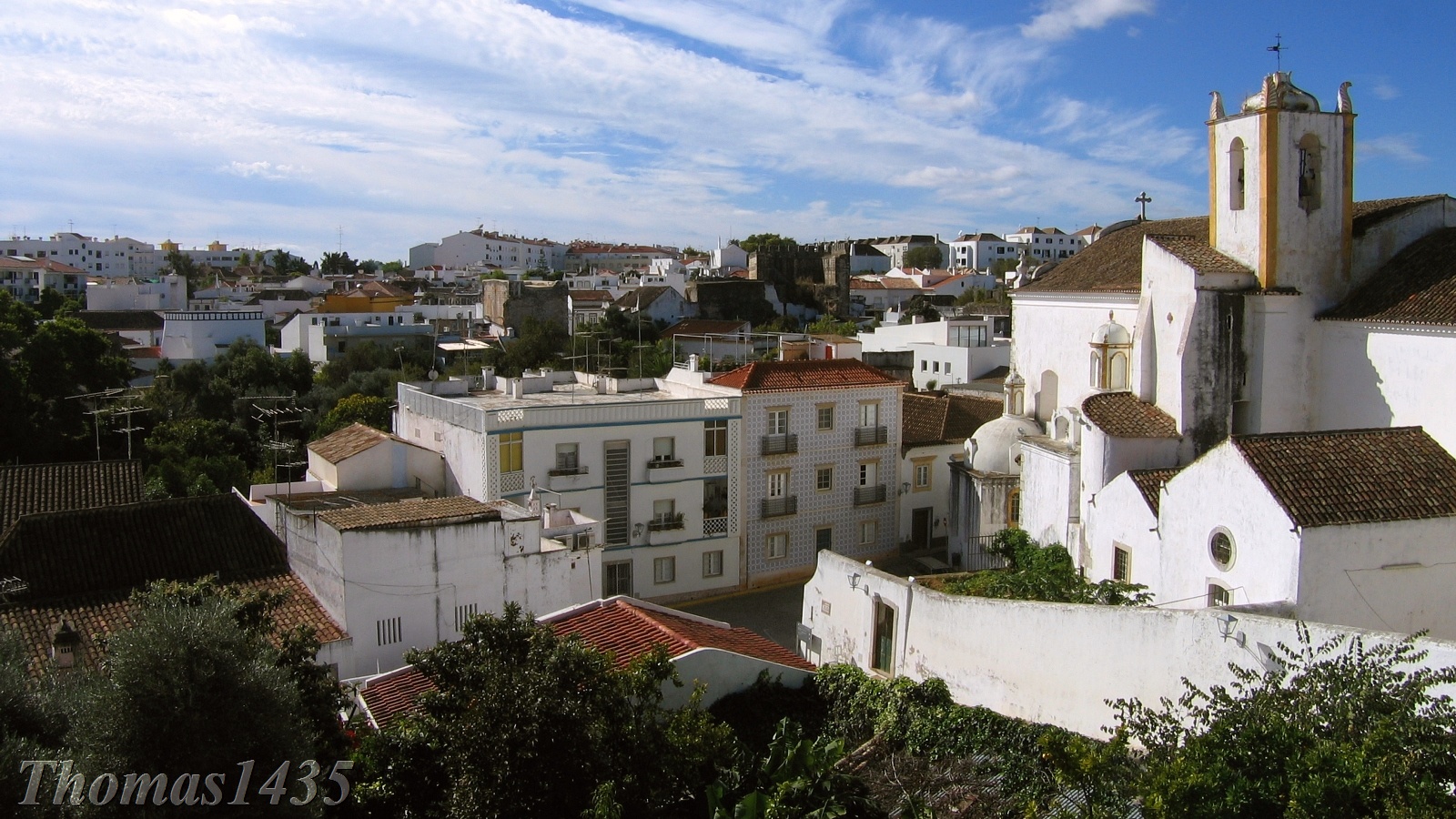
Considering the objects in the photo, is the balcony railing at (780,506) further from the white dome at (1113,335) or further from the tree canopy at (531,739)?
the tree canopy at (531,739)

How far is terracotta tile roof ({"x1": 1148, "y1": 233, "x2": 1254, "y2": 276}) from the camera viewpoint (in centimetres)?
2052

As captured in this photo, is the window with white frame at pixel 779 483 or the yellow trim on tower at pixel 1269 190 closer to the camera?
the yellow trim on tower at pixel 1269 190

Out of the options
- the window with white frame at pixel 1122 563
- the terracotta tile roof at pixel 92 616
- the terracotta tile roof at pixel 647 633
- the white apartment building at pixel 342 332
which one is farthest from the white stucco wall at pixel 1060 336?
the white apartment building at pixel 342 332

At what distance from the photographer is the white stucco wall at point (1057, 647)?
1283 centimetres

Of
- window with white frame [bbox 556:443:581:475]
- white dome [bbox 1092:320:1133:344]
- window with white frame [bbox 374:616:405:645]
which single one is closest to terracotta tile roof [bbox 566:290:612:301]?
window with white frame [bbox 556:443:581:475]

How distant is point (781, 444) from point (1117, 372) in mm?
8770

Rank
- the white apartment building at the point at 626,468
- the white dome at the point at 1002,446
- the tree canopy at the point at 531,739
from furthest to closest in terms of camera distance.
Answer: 1. the white dome at the point at 1002,446
2. the white apartment building at the point at 626,468
3. the tree canopy at the point at 531,739

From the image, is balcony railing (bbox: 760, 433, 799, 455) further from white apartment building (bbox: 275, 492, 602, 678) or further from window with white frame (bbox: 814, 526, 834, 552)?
white apartment building (bbox: 275, 492, 602, 678)

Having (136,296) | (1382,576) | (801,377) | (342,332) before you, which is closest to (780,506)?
(801,377)

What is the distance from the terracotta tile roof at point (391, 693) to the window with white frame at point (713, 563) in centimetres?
1279

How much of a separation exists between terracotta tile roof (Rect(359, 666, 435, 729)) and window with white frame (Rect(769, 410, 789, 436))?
47.7 feet

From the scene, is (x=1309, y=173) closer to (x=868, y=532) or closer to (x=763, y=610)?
(x=868, y=532)

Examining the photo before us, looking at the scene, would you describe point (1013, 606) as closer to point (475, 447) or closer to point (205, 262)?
point (475, 447)

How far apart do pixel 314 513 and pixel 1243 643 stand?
14877 mm
